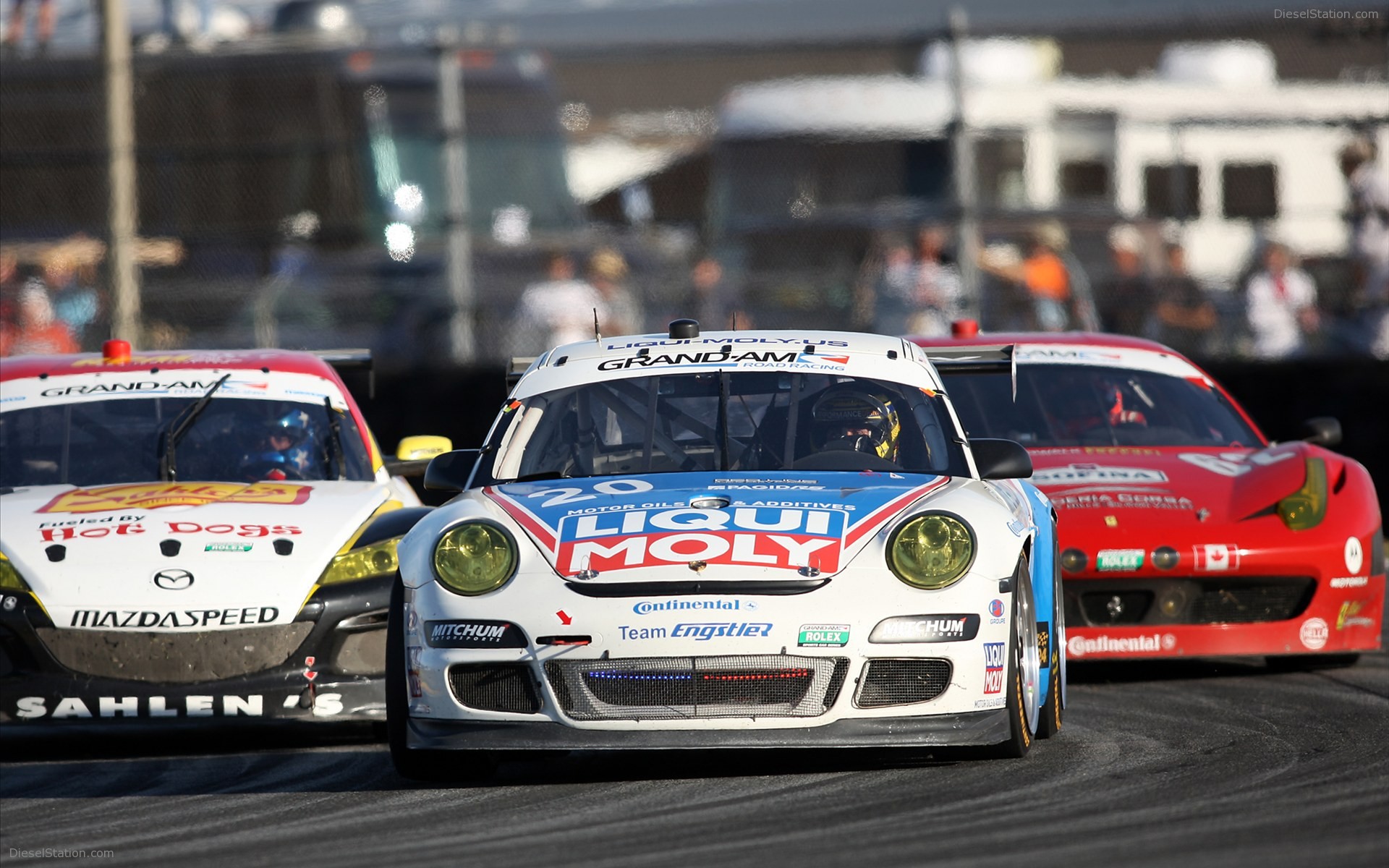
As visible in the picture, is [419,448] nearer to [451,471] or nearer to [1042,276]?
[451,471]

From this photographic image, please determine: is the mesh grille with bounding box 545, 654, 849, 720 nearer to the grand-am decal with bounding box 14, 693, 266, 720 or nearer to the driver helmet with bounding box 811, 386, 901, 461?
the driver helmet with bounding box 811, 386, 901, 461

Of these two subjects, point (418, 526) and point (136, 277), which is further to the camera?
point (136, 277)

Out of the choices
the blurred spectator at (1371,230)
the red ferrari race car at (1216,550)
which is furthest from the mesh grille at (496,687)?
the blurred spectator at (1371,230)

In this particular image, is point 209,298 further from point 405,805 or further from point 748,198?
point 405,805

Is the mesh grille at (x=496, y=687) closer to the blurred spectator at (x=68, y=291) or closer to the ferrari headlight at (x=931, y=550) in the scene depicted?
the ferrari headlight at (x=931, y=550)

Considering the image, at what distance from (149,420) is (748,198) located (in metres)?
8.57

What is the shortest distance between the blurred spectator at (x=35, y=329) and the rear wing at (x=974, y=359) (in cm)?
896

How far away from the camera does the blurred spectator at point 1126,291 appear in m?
14.2

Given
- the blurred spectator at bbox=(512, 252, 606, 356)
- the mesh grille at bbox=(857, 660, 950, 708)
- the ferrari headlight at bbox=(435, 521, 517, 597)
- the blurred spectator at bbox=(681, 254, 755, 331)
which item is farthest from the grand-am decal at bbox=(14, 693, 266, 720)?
the blurred spectator at bbox=(512, 252, 606, 356)

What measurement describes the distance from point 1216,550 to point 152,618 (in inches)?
140

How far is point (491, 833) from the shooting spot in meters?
5.24

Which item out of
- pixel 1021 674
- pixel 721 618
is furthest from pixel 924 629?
pixel 721 618

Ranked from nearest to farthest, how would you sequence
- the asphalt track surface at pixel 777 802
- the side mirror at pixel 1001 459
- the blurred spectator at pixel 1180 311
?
the asphalt track surface at pixel 777 802 → the side mirror at pixel 1001 459 → the blurred spectator at pixel 1180 311

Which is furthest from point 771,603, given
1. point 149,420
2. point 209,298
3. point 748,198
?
point 748,198
